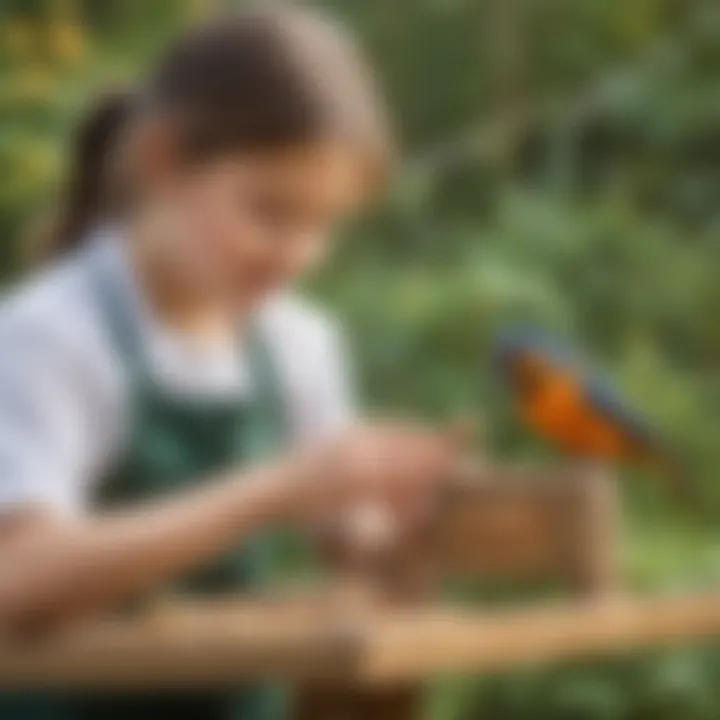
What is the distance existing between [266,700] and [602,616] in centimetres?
16

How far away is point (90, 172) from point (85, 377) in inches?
4.0

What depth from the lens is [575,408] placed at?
0.81 metres

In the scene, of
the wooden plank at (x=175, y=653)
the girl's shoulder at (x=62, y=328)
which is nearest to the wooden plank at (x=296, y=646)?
the wooden plank at (x=175, y=653)

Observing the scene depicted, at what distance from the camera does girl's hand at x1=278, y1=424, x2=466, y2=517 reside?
74cm

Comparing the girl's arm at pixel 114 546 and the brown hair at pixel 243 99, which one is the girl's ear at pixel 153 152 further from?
the girl's arm at pixel 114 546

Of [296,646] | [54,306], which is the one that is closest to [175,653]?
[296,646]

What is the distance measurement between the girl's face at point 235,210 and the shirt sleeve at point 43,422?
0.07 metres

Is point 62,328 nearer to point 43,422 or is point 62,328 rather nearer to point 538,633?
point 43,422

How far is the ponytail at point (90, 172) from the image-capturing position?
0.79 m

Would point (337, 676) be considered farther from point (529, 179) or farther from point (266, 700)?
point (529, 179)

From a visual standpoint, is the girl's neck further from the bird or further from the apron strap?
the bird

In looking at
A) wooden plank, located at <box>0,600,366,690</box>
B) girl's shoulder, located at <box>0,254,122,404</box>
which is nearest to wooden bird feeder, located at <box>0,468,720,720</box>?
wooden plank, located at <box>0,600,366,690</box>

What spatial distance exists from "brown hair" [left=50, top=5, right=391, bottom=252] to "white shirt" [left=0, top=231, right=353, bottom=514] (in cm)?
3

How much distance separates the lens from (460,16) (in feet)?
2.79
